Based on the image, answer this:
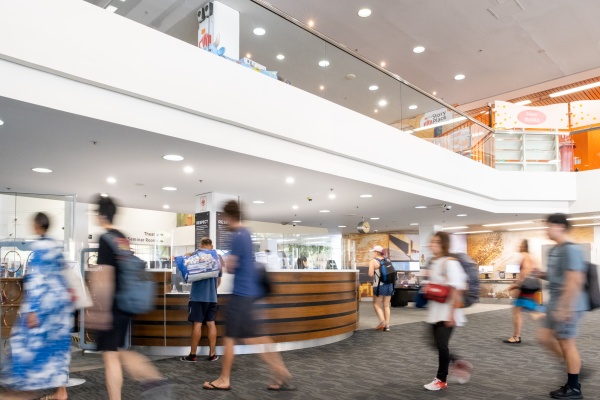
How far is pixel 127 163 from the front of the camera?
7.11m

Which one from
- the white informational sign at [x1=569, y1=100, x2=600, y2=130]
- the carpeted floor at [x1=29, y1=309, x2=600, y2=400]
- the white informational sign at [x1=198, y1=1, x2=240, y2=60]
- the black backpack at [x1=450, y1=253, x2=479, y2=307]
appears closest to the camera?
the black backpack at [x1=450, y1=253, x2=479, y2=307]

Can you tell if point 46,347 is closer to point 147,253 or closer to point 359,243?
point 147,253

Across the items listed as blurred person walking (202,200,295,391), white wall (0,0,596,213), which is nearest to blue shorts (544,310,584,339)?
blurred person walking (202,200,295,391)

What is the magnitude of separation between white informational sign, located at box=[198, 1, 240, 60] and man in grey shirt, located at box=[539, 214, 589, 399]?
454 cm

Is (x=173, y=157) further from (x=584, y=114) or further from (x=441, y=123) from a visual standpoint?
(x=584, y=114)

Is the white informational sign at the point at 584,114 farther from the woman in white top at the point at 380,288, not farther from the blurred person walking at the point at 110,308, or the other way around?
the blurred person walking at the point at 110,308

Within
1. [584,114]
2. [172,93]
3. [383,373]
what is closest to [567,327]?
[383,373]

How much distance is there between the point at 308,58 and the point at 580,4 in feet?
23.2

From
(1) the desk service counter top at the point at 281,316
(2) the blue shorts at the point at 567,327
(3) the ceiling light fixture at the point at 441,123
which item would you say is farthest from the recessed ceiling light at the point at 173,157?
(3) the ceiling light fixture at the point at 441,123

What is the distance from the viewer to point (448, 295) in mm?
4129

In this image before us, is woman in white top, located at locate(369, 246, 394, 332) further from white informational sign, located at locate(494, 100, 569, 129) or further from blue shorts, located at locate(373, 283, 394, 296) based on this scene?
white informational sign, located at locate(494, 100, 569, 129)

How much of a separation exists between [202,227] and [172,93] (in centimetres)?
439

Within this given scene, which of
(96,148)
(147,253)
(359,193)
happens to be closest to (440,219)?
(359,193)

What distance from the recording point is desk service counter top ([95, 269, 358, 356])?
636 cm
